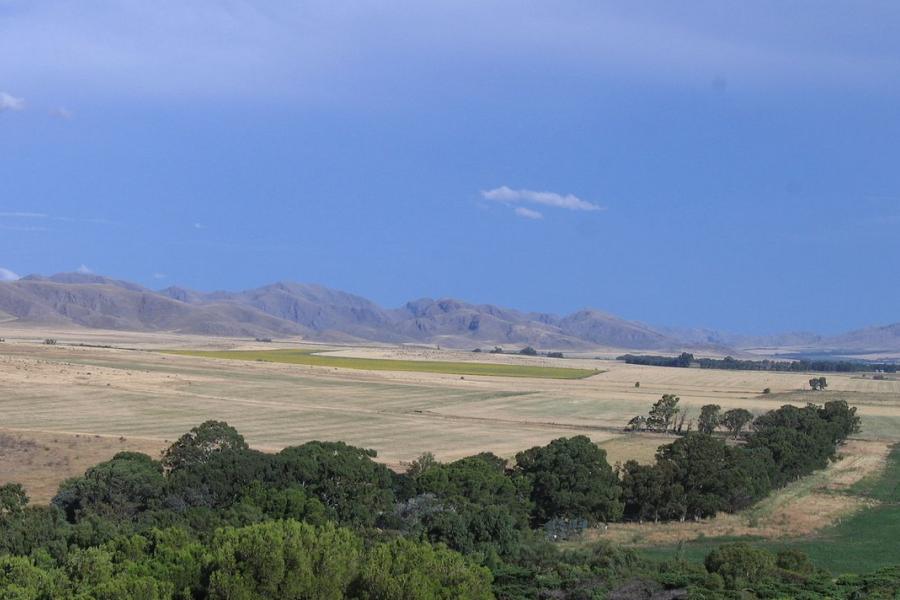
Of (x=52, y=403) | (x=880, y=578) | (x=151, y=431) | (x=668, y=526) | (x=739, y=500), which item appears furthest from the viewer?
(x=52, y=403)

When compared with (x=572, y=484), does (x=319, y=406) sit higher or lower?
higher

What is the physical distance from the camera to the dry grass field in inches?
2224

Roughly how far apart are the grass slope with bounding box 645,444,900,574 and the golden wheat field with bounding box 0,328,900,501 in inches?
693

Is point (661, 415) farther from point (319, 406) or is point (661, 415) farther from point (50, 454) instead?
point (50, 454)

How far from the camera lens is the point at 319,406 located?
80438 millimetres

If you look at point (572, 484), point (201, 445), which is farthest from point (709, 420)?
point (201, 445)

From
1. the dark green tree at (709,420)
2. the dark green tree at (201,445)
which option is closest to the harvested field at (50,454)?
the dark green tree at (201,445)

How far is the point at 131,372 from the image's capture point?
3893 inches

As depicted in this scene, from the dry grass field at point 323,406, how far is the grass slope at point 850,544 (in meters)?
16.8

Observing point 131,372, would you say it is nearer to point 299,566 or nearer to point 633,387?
point 633,387

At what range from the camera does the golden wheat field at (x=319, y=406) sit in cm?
5581

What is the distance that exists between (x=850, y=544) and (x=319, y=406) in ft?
168

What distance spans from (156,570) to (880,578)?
672 inches

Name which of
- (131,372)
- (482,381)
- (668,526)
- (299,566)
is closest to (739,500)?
(668,526)
